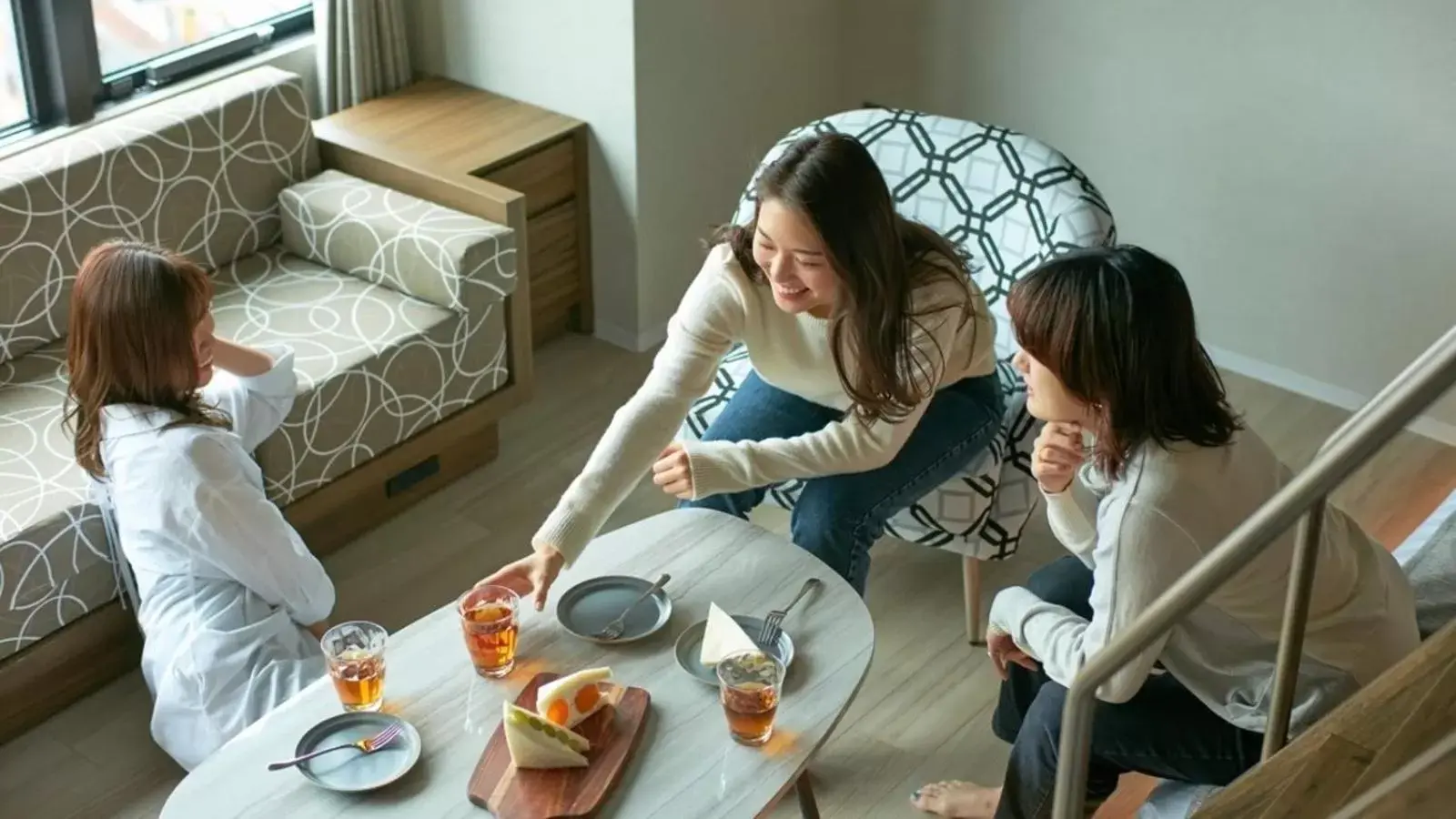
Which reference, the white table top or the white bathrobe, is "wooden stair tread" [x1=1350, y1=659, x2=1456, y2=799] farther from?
the white bathrobe

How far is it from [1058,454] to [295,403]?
1422mm

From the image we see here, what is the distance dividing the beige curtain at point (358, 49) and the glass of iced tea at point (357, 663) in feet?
6.55

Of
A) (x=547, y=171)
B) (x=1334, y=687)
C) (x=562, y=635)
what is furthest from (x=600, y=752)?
(x=547, y=171)

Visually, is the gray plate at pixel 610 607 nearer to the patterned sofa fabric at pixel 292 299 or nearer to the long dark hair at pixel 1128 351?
the long dark hair at pixel 1128 351

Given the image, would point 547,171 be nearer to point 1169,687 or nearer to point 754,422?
point 754,422

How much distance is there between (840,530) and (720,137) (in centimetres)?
154

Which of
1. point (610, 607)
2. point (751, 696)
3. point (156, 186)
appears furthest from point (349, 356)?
point (751, 696)

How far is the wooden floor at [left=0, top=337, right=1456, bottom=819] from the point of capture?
262cm

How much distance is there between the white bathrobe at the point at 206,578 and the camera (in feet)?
8.16

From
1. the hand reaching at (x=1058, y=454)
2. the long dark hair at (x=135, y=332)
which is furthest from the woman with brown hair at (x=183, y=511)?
the hand reaching at (x=1058, y=454)

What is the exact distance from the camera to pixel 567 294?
12.6 feet

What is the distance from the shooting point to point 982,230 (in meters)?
2.88

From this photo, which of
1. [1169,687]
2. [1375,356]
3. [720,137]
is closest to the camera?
[1169,687]

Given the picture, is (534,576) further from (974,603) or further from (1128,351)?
(974,603)
